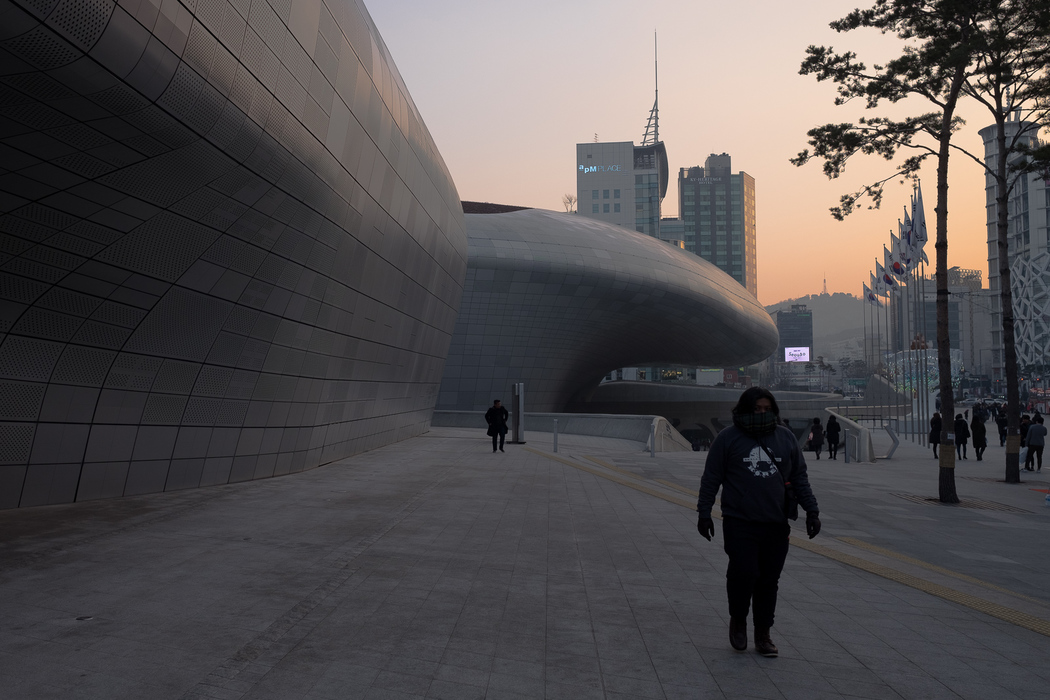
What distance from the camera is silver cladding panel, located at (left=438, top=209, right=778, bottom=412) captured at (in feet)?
127

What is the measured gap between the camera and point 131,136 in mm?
6531

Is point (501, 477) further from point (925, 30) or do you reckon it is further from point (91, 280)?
point (925, 30)

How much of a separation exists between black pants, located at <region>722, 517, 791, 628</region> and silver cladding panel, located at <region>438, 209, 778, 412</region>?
33.9 m

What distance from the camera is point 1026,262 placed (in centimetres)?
8231

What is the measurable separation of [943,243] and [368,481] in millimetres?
11249

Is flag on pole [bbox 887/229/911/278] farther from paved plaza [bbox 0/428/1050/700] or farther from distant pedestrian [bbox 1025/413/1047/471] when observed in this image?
paved plaza [bbox 0/428/1050/700]

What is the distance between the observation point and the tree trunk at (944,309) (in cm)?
1316

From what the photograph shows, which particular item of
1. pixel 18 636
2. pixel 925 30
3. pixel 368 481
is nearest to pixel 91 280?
pixel 18 636

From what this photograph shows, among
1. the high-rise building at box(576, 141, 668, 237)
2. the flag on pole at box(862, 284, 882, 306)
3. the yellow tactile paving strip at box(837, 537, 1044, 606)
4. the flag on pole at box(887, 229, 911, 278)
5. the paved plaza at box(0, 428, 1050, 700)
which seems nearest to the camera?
the paved plaza at box(0, 428, 1050, 700)

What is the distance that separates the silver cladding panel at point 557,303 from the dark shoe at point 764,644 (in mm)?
34028

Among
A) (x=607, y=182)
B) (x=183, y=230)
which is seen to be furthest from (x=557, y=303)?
(x=607, y=182)

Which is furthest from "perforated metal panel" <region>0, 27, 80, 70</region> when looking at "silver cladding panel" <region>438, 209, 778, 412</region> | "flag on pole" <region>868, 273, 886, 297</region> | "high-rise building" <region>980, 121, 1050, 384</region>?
"high-rise building" <region>980, 121, 1050, 384</region>

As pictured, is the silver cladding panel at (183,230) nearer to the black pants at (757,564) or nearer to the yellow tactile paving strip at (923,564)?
the black pants at (757,564)

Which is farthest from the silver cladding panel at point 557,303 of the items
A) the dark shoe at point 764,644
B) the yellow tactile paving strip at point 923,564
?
the dark shoe at point 764,644
